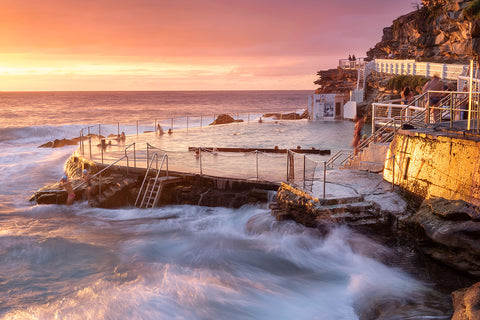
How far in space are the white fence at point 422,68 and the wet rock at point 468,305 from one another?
18.1m

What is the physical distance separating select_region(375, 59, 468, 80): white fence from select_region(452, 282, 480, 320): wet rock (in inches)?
711

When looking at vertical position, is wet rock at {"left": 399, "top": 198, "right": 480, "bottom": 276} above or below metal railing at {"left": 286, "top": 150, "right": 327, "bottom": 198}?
below

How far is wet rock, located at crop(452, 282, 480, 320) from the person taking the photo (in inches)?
248

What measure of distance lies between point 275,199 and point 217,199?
2186 mm

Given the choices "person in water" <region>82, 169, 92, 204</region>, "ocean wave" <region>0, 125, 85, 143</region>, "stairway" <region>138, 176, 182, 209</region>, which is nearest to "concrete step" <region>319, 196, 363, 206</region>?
"stairway" <region>138, 176, 182, 209</region>

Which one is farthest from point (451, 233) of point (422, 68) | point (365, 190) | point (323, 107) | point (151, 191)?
point (323, 107)

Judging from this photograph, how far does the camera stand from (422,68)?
31094 mm

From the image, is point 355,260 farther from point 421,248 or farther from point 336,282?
point 421,248

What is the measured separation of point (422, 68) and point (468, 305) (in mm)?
28036

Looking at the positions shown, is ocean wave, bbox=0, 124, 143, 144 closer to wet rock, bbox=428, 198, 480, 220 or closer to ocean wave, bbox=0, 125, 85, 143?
ocean wave, bbox=0, 125, 85, 143

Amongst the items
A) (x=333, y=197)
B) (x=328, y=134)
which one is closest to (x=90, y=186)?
(x=333, y=197)

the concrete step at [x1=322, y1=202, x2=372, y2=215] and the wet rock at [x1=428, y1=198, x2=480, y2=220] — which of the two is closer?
the wet rock at [x1=428, y1=198, x2=480, y2=220]

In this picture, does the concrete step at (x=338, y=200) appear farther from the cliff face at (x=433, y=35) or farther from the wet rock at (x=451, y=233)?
the cliff face at (x=433, y=35)

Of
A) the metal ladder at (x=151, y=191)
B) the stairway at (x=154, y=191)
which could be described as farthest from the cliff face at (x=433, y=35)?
the metal ladder at (x=151, y=191)
